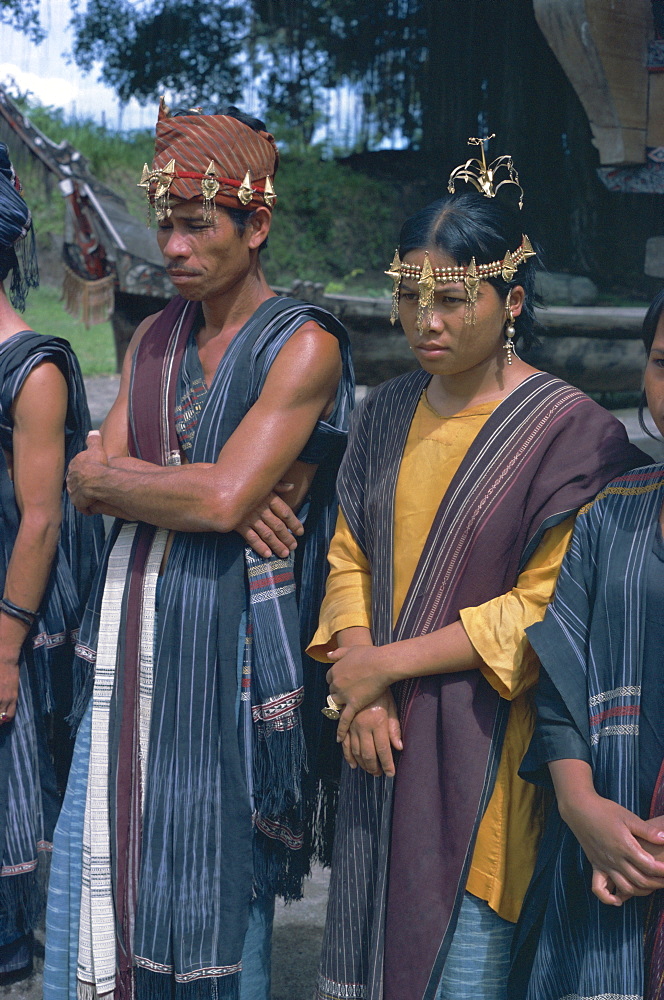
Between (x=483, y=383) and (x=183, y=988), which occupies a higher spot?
(x=483, y=383)

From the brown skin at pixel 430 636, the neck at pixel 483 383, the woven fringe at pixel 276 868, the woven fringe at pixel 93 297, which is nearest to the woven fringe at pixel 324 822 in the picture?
the woven fringe at pixel 276 868

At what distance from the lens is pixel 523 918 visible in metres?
1.81

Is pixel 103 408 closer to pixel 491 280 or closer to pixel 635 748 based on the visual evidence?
pixel 491 280

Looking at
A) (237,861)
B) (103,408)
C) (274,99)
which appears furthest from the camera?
(274,99)

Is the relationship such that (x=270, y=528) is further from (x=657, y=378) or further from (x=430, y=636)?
(x=657, y=378)

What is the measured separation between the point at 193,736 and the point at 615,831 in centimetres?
94

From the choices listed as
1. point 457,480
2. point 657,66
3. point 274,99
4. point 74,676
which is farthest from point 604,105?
point 274,99

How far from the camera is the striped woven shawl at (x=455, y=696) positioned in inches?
72.6

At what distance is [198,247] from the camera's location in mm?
2221

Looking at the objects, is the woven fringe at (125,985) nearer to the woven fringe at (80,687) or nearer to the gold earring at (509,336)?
the woven fringe at (80,687)

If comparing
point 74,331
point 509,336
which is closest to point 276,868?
point 509,336

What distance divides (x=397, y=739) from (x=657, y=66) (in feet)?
6.96

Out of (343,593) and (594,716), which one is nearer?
(594,716)

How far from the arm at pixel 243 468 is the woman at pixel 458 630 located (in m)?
0.28
